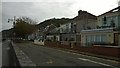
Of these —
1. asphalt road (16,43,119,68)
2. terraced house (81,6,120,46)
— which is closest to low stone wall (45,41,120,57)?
asphalt road (16,43,119,68)

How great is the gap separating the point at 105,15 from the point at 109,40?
7.96m

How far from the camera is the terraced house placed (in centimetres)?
3719

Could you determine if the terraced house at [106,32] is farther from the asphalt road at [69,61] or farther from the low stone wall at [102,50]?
the asphalt road at [69,61]

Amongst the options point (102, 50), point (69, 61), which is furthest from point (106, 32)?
point (69, 61)

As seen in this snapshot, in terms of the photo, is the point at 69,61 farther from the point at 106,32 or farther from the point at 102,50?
the point at 106,32

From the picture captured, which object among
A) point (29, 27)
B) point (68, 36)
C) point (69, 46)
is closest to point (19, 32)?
point (29, 27)

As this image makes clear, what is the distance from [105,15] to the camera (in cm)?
4472

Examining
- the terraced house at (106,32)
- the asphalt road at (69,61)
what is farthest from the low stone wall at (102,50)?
the terraced house at (106,32)

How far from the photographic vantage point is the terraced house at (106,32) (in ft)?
122

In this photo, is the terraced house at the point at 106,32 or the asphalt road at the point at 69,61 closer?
the asphalt road at the point at 69,61

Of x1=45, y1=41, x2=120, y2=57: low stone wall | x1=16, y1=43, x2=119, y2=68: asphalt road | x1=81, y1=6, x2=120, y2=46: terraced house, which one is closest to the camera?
x1=16, y1=43, x2=119, y2=68: asphalt road

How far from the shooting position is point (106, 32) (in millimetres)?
38969

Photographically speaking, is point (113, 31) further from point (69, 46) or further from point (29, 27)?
point (29, 27)

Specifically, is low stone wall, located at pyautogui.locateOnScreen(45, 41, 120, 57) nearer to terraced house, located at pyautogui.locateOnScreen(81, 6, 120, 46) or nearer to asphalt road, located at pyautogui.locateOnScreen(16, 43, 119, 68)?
asphalt road, located at pyautogui.locateOnScreen(16, 43, 119, 68)
